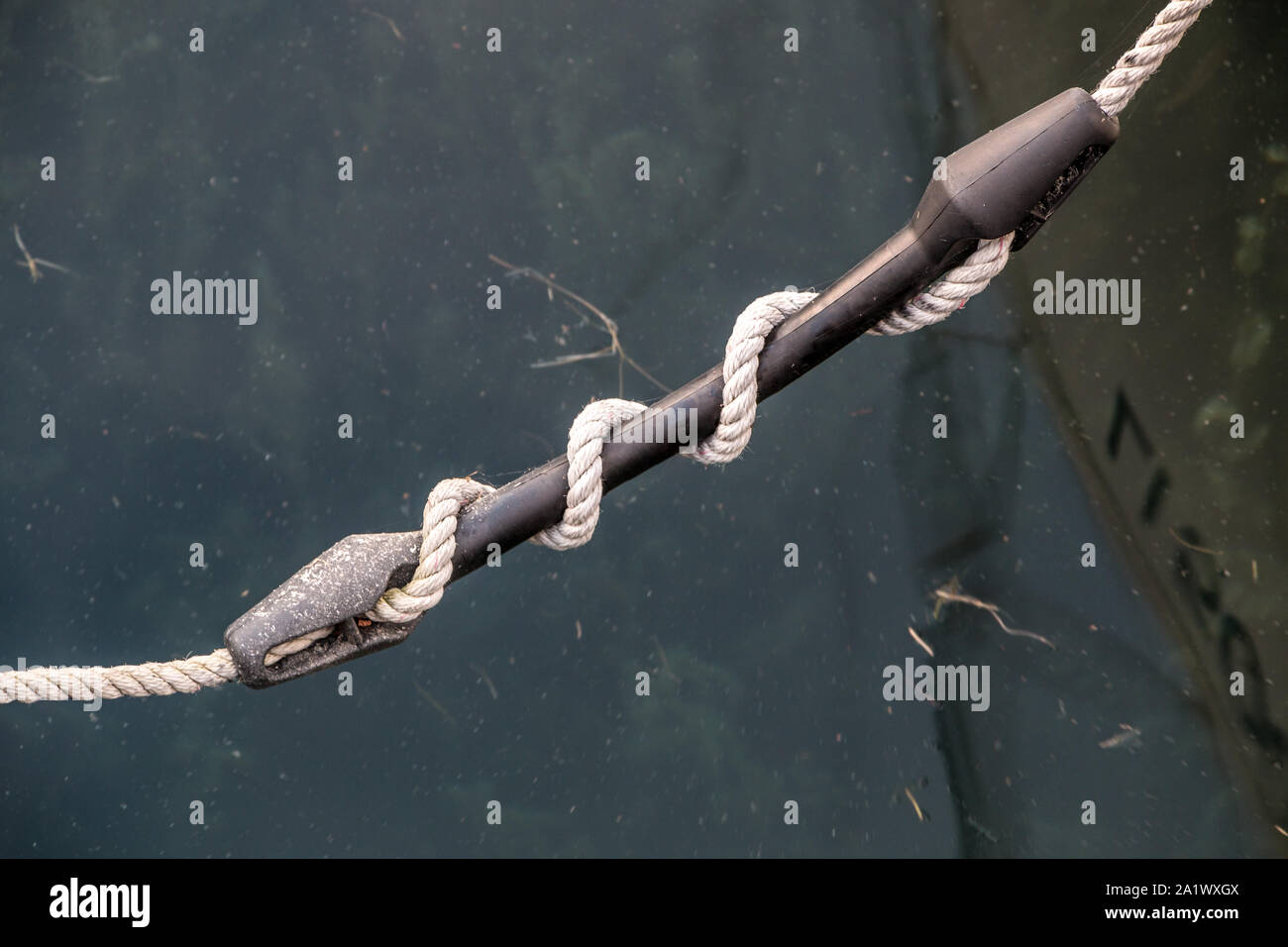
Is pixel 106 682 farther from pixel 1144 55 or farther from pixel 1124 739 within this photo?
pixel 1124 739

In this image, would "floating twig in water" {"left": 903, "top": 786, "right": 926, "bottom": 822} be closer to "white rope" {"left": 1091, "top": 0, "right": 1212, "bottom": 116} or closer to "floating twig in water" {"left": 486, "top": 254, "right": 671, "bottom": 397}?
"floating twig in water" {"left": 486, "top": 254, "right": 671, "bottom": 397}

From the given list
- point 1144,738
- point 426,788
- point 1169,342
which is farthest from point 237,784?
point 1169,342

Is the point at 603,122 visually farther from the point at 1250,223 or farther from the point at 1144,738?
the point at 1144,738

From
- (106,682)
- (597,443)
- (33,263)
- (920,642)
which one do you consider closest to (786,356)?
(597,443)

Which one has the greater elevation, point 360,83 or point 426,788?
point 360,83

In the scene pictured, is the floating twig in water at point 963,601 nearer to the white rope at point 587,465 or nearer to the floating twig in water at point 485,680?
the floating twig in water at point 485,680
